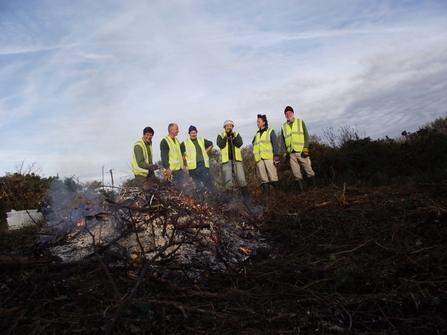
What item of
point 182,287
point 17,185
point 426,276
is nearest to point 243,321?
point 182,287

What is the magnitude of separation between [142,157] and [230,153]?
232 cm

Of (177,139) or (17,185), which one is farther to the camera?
(17,185)

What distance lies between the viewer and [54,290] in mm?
3217

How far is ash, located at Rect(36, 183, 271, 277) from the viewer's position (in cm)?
424

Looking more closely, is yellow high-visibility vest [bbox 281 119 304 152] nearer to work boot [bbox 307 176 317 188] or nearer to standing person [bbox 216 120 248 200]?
work boot [bbox 307 176 317 188]

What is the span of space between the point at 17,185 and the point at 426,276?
11.9 m

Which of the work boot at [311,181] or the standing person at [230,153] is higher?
the standing person at [230,153]

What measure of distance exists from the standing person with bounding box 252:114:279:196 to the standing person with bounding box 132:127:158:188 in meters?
2.79

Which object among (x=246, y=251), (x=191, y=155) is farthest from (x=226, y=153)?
(x=246, y=251)

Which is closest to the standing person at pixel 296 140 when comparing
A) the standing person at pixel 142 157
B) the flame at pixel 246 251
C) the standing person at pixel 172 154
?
the standing person at pixel 172 154

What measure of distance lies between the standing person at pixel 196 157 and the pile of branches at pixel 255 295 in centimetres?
410

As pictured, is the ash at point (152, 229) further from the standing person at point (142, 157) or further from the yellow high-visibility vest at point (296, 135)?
the yellow high-visibility vest at point (296, 135)

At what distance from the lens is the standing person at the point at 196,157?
8.23 m

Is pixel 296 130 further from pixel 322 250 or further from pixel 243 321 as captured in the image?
pixel 243 321
